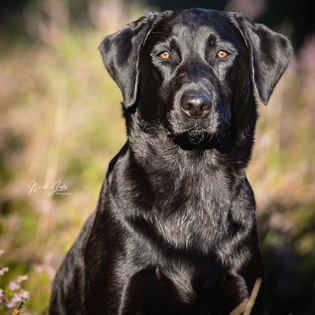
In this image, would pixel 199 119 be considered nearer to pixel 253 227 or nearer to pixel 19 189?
pixel 253 227

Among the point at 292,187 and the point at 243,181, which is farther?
the point at 292,187

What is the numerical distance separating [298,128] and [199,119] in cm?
379

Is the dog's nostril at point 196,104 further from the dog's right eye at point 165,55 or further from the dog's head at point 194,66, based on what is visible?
the dog's right eye at point 165,55

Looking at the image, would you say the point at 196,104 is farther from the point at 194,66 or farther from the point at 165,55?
the point at 165,55

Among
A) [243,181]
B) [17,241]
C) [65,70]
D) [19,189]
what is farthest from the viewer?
[65,70]

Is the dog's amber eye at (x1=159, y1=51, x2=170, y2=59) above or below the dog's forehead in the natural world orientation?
below

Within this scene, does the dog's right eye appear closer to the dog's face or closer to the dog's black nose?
the dog's face

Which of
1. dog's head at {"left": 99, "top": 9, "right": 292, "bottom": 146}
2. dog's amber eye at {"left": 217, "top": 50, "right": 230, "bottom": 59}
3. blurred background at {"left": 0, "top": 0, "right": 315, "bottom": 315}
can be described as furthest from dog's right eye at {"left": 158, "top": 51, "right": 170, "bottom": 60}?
blurred background at {"left": 0, "top": 0, "right": 315, "bottom": 315}

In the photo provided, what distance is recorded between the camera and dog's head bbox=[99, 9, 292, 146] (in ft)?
8.43

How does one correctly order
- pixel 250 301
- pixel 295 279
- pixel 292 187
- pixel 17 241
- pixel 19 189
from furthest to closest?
pixel 19 189 < pixel 292 187 < pixel 17 241 < pixel 295 279 < pixel 250 301

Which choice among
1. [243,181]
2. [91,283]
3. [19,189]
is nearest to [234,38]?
[243,181]

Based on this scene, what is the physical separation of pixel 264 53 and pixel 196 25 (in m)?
0.44

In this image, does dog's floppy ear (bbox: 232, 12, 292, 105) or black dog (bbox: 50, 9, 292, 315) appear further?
dog's floppy ear (bbox: 232, 12, 292, 105)

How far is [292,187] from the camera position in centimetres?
452
